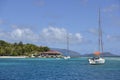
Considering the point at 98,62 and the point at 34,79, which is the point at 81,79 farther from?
the point at 98,62

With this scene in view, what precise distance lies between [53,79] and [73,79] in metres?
2.61

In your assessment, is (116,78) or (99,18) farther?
(99,18)

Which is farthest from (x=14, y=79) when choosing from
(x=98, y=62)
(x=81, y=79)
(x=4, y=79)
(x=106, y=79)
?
(x=98, y=62)

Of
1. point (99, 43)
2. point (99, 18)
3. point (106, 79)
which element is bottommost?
point (106, 79)

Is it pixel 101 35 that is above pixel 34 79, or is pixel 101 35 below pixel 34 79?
above

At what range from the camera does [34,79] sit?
47.2 meters

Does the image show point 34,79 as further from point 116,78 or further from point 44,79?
point 116,78

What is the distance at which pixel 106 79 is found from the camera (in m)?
46.6

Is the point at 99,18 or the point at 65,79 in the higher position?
the point at 99,18

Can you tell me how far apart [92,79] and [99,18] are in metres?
45.1

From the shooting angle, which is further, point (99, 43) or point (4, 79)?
point (99, 43)

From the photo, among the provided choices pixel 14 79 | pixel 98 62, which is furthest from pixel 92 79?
pixel 98 62

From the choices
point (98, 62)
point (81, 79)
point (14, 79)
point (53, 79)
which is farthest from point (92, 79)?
point (98, 62)

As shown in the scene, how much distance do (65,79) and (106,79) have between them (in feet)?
17.4
